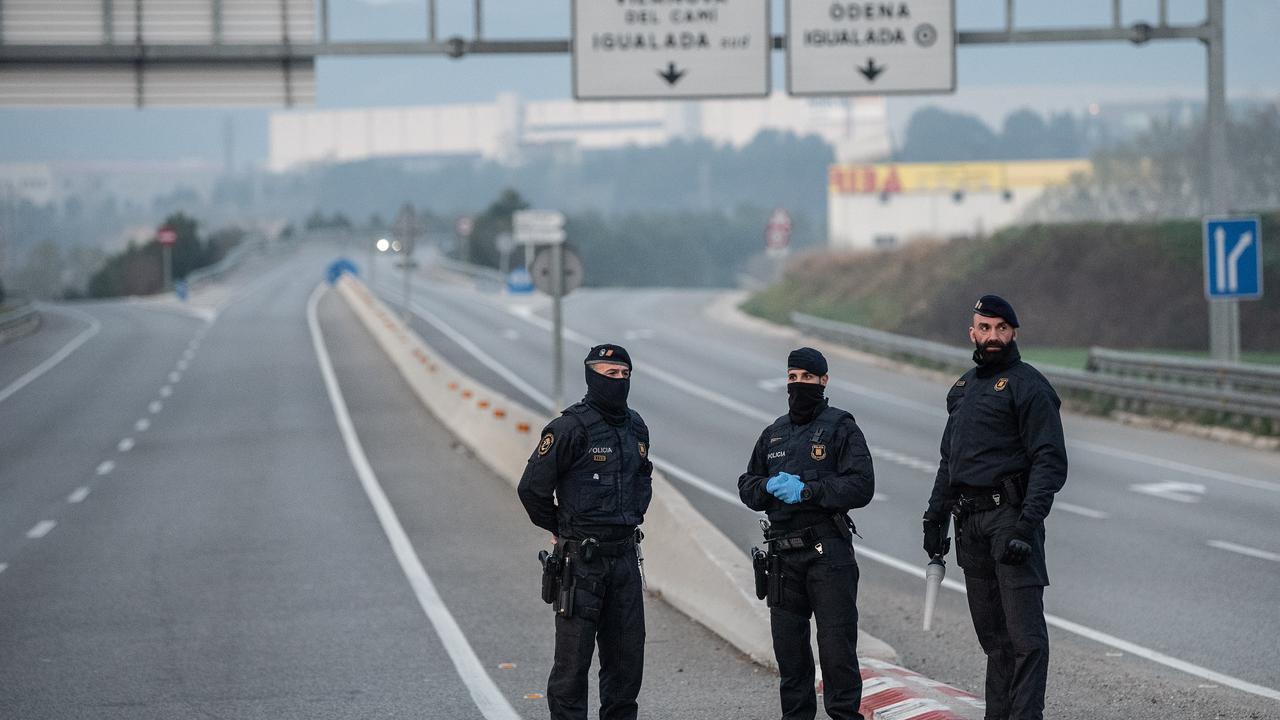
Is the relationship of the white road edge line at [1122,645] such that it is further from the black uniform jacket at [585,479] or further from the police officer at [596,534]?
the black uniform jacket at [585,479]

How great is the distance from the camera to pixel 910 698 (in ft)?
27.6

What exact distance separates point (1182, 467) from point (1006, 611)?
54.8 feet

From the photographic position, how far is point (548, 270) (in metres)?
20.8

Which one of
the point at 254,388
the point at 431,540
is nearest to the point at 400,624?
the point at 431,540

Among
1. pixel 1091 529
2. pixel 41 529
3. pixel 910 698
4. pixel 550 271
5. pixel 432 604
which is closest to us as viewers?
pixel 910 698

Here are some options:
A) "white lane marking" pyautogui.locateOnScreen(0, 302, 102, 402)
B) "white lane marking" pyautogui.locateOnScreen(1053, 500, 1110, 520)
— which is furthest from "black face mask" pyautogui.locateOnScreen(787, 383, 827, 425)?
"white lane marking" pyautogui.locateOnScreen(0, 302, 102, 402)

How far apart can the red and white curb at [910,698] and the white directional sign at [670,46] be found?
12.7 meters

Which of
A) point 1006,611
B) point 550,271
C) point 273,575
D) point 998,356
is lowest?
point 273,575

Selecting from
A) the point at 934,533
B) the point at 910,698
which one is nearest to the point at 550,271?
the point at 910,698

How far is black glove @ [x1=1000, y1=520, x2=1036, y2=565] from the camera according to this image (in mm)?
7055

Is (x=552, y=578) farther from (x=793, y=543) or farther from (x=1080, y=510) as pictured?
(x=1080, y=510)

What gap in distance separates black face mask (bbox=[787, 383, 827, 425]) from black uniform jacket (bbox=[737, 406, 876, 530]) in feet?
→ 0.12

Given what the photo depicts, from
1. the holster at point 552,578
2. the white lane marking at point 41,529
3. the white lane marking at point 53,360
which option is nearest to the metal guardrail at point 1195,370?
the white lane marking at point 41,529

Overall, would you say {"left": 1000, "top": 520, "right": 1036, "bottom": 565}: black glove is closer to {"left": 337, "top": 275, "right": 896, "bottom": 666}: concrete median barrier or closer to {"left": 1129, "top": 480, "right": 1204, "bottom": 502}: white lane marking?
{"left": 337, "top": 275, "right": 896, "bottom": 666}: concrete median barrier
